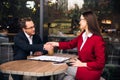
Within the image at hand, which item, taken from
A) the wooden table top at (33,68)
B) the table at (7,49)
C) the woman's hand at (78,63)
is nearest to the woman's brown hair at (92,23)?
the woman's hand at (78,63)

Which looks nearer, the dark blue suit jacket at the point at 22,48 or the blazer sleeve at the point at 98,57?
the blazer sleeve at the point at 98,57

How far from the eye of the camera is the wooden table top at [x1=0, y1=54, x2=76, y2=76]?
3.15 meters

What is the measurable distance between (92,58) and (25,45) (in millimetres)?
856

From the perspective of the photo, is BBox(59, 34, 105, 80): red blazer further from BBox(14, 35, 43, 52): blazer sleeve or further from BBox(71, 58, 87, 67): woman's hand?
BBox(14, 35, 43, 52): blazer sleeve

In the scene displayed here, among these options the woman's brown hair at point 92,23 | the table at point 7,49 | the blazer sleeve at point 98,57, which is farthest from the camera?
the table at point 7,49

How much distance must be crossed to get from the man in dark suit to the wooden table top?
0.32m

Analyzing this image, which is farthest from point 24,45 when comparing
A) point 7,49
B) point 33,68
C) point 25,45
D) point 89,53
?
point 7,49

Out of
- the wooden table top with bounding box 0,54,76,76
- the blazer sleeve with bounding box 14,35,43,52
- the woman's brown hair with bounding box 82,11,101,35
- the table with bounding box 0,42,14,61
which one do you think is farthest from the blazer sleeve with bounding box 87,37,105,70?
the table with bounding box 0,42,14,61

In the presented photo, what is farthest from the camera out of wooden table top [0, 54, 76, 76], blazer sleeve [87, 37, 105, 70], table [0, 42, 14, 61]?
table [0, 42, 14, 61]

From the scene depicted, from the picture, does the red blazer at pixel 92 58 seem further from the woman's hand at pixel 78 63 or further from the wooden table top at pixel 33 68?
the wooden table top at pixel 33 68

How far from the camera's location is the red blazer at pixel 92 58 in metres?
3.72

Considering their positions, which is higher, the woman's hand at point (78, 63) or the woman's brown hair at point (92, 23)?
the woman's brown hair at point (92, 23)

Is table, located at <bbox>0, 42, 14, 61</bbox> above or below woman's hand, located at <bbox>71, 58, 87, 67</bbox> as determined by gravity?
below

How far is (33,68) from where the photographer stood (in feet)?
10.9
